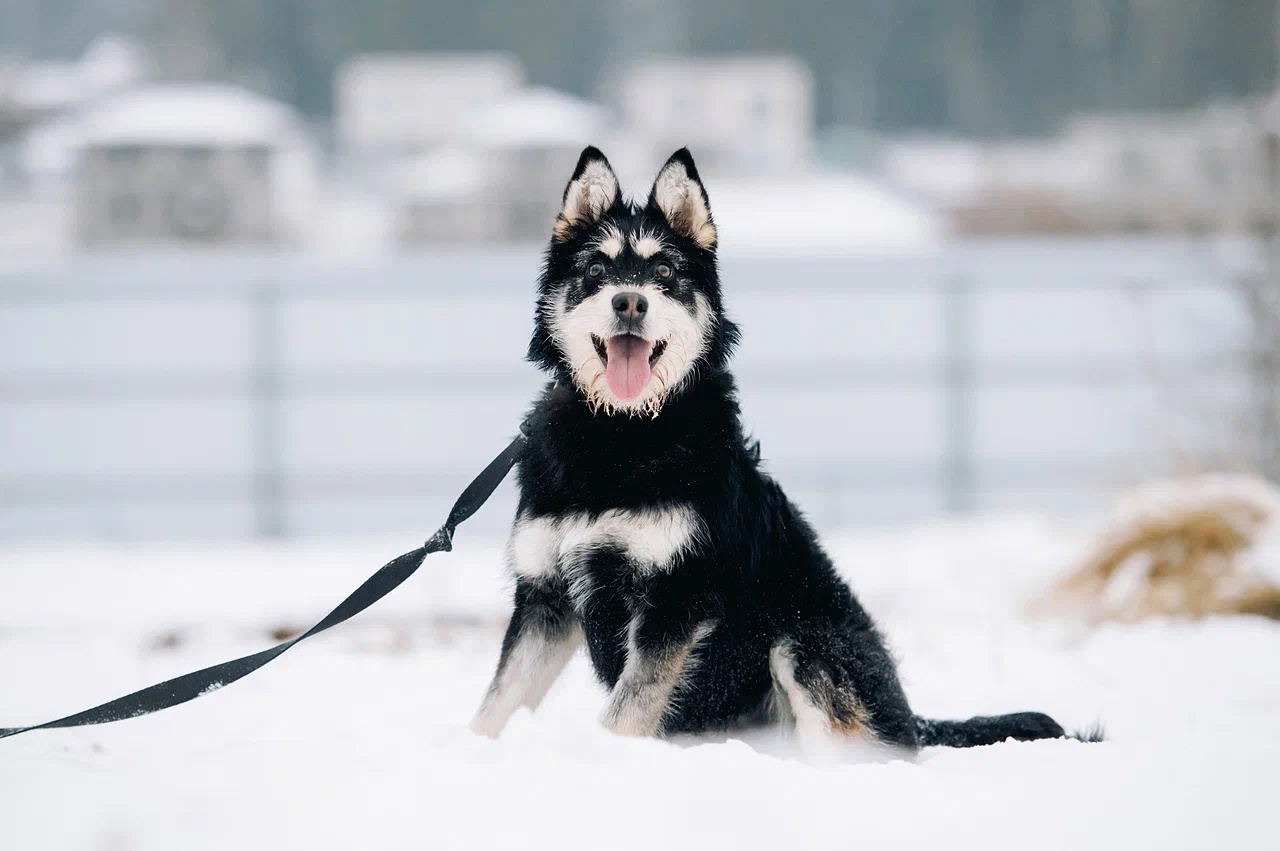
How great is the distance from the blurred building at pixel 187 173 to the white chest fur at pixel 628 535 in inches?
656

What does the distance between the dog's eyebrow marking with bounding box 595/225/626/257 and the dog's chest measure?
0.67 metres

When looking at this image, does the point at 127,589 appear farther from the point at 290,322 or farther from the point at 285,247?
the point at 285,247

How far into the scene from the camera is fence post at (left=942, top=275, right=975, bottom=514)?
10.2m

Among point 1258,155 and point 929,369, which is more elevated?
point 1258,155

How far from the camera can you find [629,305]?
297 cm

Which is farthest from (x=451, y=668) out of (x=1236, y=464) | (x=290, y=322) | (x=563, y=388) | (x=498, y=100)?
(x=498, y=100)

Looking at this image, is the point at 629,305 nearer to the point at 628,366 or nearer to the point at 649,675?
the point at 628,366

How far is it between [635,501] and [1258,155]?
21.6 ft

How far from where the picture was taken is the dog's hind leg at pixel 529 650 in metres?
2.99

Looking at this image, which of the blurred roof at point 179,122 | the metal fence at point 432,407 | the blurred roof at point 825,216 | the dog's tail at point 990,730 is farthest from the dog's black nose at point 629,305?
the blurred roof at point 179,122

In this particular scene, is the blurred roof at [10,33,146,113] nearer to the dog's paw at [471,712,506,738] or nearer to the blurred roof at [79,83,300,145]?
the blurred roof at [79,83,300,145]

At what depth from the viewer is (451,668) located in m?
4.77

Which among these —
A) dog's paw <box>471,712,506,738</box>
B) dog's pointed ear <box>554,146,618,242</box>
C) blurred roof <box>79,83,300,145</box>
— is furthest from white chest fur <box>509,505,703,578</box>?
blurred roof <box>79,83,300,145</box>

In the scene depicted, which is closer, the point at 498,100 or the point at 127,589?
the point at 127,589
